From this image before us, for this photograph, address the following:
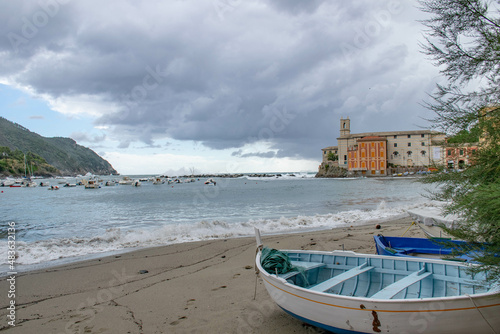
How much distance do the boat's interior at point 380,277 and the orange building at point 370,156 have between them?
329 ft

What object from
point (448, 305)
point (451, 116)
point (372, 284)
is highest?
point (451, 116)

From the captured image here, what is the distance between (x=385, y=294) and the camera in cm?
442

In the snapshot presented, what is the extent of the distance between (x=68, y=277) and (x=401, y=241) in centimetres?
864

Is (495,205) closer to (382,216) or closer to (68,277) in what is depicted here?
(68,277)

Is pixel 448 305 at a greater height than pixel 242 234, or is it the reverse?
pixel 448 305

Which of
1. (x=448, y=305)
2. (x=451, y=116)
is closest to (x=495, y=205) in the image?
(x=448, y=305)

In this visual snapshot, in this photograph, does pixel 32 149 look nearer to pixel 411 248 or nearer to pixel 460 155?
pixel 411 248

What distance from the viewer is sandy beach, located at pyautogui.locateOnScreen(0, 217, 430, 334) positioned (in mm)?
5172

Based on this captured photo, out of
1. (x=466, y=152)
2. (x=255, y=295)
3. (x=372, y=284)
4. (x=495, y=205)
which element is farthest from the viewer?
(x=255, y=295)

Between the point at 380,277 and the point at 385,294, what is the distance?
819 mm

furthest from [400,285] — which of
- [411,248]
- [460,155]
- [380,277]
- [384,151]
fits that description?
[384,151]

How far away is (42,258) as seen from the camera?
1063 cm

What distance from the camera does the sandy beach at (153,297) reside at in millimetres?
5172

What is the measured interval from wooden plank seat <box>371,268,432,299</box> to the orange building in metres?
100
